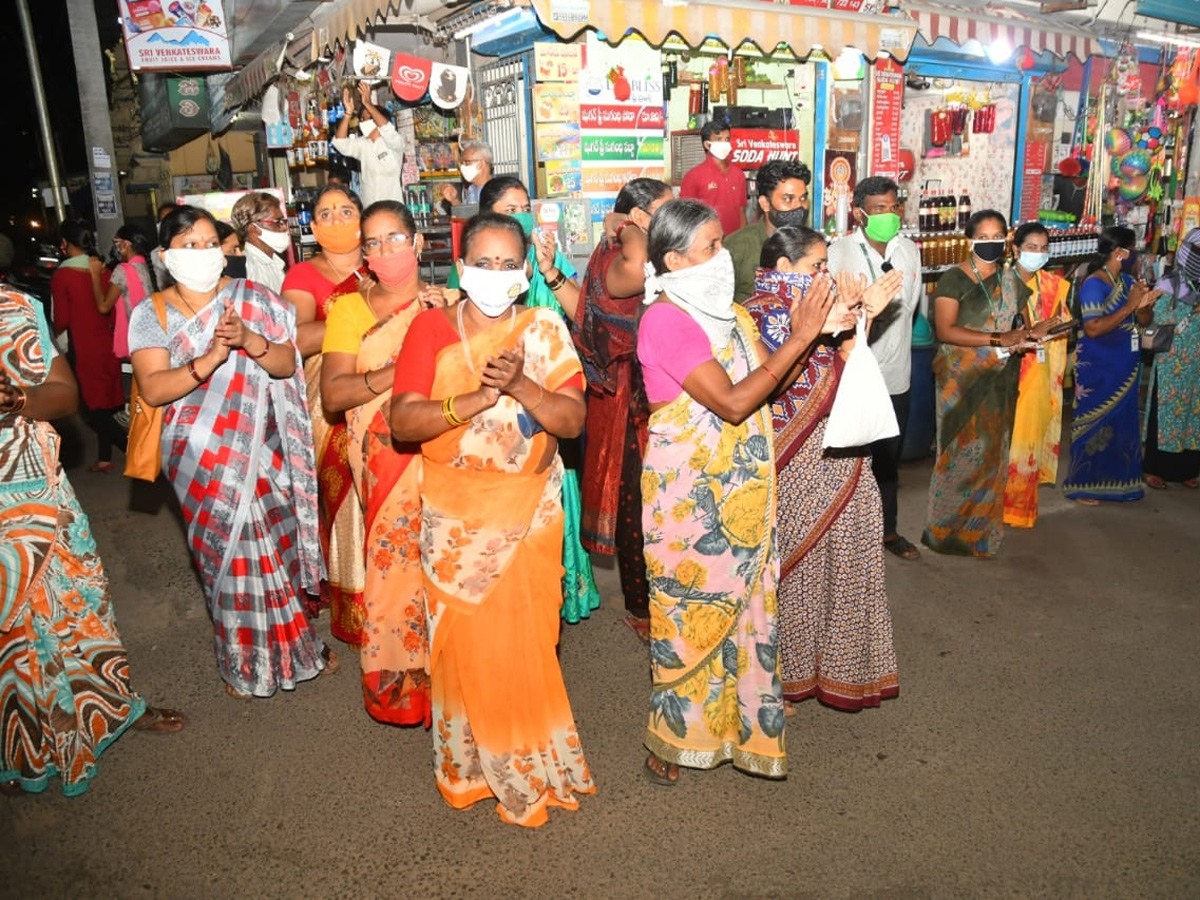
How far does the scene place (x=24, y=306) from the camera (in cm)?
286

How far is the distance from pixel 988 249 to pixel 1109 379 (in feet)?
5.50

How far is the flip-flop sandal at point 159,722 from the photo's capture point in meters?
3.53

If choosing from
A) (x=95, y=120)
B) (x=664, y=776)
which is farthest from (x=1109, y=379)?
(x=95, y=120)

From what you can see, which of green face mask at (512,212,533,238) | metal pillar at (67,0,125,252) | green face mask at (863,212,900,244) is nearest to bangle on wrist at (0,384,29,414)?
green face mask at (512,212,533,238)

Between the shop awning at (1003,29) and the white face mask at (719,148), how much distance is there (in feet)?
8.18

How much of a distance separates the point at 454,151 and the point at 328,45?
5.28 feet

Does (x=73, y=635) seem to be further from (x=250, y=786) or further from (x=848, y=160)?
(x=848, y=160)

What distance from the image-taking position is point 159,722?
3.54m

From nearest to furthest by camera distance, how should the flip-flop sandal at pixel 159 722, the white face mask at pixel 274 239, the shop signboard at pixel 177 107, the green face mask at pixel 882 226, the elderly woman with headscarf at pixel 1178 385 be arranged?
the flip-flop sandal at pixel 159 722
the green face mask at pixel 882 226
the white face mask at pixel 274 239
the elderly woman with headscarf at pixel 1178 385
the shop signboard at pixel 177 107

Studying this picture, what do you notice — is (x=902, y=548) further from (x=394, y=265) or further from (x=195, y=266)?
(x=195, y=266)

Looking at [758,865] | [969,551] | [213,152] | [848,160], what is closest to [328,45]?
[848,160]

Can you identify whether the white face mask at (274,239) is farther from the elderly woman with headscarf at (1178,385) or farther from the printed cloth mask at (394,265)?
the elderly woman with headscarf at (1178,385)

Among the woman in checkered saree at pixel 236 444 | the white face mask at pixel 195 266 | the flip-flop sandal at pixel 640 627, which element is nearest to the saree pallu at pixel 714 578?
the flip-flop sandal at pixel 640 627

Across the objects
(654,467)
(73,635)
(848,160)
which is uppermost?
(848,160)
